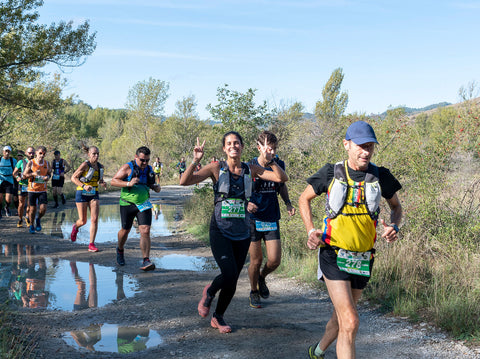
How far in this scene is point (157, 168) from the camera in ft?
106

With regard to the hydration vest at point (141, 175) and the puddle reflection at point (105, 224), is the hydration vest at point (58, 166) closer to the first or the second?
the puddle reflection at point (105, 224)

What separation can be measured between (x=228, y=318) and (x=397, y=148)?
4268 millimetres

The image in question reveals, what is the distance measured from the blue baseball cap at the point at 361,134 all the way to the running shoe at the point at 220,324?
8.39 feet

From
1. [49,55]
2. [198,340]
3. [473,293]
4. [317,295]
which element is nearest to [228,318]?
[198,340]

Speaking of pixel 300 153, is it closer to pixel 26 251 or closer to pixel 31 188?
pixel 26 251

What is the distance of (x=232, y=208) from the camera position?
4.97 metres

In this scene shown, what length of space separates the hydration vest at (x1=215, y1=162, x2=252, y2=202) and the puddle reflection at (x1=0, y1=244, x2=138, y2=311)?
2461mm

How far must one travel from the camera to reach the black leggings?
492 centimetres

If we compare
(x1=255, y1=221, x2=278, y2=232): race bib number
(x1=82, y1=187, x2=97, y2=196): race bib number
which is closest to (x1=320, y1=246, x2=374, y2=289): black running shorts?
(x1=255, y1=221, x2=278, y2=232): race bib number

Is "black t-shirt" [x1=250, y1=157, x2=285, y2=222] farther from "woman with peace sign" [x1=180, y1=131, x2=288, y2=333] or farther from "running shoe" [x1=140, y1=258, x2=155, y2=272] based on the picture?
"running shoe" [x1=140, y1=258, x2=155, y2=272]

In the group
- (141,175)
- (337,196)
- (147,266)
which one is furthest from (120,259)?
(337,196)

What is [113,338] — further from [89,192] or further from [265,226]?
[89,192]

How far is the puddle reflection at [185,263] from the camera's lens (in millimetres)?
8875

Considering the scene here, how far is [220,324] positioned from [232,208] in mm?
1275
